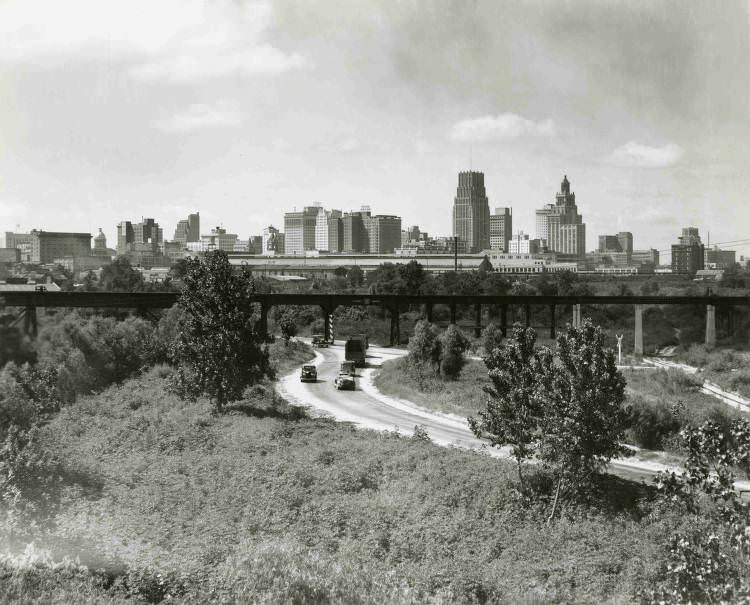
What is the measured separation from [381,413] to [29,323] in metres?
21.1

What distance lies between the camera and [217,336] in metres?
34.8

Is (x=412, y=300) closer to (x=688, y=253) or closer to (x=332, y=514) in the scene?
(x=332, y=514)

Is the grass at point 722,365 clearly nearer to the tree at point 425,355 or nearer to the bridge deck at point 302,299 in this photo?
the bridge deck at point 302,299

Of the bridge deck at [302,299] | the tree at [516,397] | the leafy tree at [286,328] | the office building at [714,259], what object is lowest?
the leafy tree at [286,328]

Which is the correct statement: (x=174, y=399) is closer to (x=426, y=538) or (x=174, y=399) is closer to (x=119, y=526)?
(x=119, y=526)

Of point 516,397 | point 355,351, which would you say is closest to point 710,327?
point 355,351

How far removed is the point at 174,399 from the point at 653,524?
27717mm

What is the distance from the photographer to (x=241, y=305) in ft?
121

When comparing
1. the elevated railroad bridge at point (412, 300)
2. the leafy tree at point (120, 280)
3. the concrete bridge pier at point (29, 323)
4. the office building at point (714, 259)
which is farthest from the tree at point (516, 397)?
the office building at point (714, 259)

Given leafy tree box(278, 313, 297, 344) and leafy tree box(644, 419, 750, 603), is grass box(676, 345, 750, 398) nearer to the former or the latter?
leafy tree box(644, 419, 750, 603)

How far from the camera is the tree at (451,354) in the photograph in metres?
47.7

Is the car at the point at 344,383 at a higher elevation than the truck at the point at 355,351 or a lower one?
lower

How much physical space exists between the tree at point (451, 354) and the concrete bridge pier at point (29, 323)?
29291 mm

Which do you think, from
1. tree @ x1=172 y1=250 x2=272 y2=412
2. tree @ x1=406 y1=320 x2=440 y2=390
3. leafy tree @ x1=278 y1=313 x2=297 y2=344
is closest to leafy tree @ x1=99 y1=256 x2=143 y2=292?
leafy tree @ x1=278 y1=313 x2=297 y2=344
